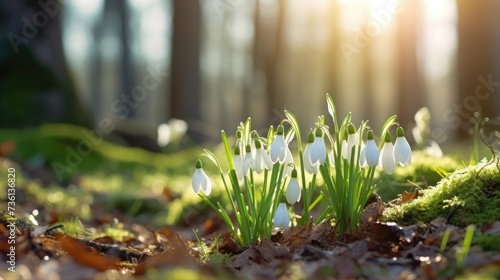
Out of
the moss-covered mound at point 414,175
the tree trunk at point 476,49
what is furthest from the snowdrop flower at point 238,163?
the tree trunk at point 476,49

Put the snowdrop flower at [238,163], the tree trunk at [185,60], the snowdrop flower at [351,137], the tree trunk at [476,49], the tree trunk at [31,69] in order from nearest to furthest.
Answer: the snowdrop flower at [351,137] → the snowdrop flower at [238,163] → the tree trunk at [31,69] → the tree trunk at [476,49] → the tree trunk at [185,60]

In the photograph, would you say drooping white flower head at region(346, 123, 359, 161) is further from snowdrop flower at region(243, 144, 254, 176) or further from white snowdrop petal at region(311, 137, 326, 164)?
snowdrop flower at region(243, 144, 254, 176)

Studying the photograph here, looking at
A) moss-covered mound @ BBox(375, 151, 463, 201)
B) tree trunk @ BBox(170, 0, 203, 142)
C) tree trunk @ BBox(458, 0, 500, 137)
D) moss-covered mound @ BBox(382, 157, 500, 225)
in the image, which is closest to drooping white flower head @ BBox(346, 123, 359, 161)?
moss-covered mound @ BBox(382, 157, 500, 225)

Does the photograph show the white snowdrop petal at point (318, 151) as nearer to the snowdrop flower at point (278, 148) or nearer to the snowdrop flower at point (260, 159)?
the snowdrop flower at point (278, 148)

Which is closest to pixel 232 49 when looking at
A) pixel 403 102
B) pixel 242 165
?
pixel 403 102

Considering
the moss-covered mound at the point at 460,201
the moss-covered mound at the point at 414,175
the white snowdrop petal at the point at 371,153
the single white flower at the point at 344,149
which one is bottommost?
the moss-covered mound at the point at 414,175

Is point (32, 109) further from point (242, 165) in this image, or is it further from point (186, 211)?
point (242, 165)

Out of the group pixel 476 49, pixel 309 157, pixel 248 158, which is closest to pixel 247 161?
pixel 248 158
